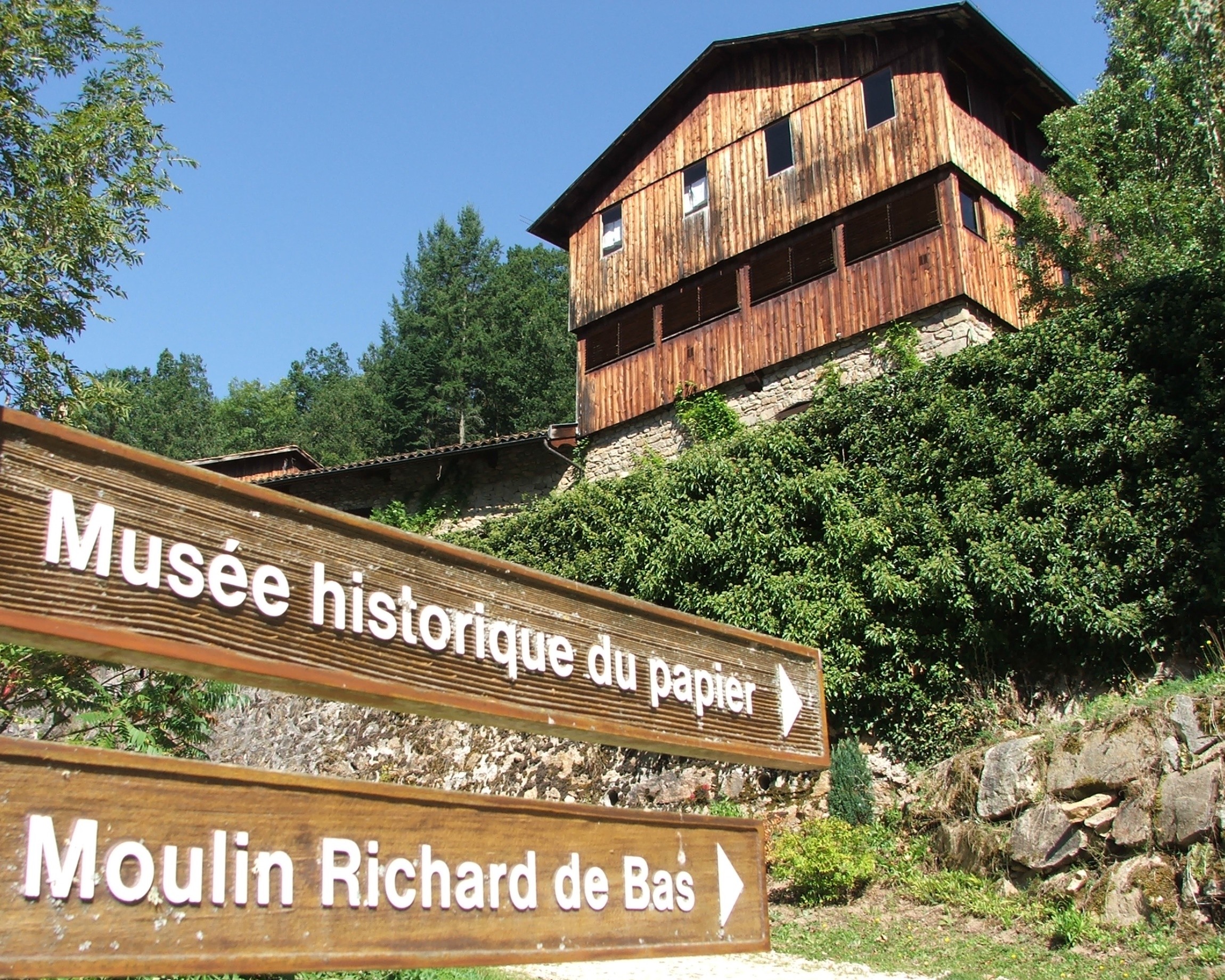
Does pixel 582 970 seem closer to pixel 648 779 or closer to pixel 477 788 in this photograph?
pixel 648 779

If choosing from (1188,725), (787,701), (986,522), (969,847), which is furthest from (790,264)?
(787,701)

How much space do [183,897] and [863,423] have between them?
45.0ft

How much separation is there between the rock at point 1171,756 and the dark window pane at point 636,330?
533 inches

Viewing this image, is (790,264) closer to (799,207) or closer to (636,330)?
(799,207)

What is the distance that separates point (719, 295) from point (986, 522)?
30.1ft

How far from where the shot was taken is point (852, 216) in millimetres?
19016

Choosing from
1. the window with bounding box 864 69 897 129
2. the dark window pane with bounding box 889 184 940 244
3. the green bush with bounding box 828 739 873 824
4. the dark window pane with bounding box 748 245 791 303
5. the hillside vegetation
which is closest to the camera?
the hillside vegetation

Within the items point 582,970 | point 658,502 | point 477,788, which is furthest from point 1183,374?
point 477,788

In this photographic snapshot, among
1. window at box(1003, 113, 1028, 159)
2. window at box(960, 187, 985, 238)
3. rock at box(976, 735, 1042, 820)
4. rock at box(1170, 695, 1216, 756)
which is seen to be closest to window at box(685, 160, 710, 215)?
window at box(960, 187, 985, 238)

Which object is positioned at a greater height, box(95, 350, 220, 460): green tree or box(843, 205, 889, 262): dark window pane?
box(95, 350, 220, 460): green tree

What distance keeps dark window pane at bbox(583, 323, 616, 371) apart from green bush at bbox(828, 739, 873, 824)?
11.5 m

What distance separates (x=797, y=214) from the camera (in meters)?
19.7

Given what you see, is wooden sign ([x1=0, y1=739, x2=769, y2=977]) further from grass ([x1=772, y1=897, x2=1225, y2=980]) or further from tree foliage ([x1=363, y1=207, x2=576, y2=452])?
tree foliage ([x1=363, y1=207, x2=576, y2=452])

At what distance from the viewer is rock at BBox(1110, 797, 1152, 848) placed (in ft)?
30.2
